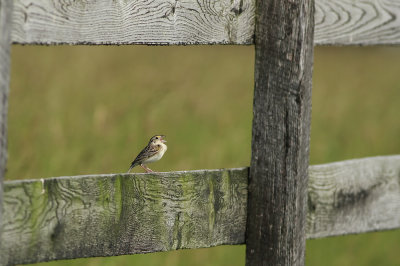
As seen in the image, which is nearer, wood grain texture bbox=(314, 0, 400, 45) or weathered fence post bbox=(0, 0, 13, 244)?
weathered fence post bbox=(0, 0, 13, 244)

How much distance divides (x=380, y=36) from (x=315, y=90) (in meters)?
5.40

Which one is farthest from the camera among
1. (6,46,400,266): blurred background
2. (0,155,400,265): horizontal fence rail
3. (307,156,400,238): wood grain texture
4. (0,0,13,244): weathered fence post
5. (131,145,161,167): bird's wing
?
(6,46,400,266): blurred background

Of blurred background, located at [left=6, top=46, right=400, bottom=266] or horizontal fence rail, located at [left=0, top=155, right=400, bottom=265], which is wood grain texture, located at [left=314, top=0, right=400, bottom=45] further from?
blurred background, located at [left=6, top=46, right=400, bottom=266]

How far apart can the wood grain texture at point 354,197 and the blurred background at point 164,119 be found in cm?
115

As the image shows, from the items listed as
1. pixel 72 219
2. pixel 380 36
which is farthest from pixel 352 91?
pixel 72 219

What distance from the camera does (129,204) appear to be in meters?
3.25

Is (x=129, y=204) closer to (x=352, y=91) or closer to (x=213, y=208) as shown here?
(x=213, y=208)

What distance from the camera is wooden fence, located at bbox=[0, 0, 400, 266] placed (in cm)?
290

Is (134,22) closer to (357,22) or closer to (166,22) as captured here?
(166,22)

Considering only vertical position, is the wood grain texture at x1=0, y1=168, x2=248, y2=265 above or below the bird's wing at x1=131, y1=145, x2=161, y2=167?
below

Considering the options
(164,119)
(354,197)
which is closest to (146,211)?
→ (354,197)

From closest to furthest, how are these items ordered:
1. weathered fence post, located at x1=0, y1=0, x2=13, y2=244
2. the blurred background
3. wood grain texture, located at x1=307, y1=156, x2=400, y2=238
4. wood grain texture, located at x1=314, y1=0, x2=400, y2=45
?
weathered fence post, located at x1=0, y1=0, x2=13, y2=244, wood grain texture, located at x1=314, y1=0, x2=400, y2=45, wood grain texture, located at x1=307, y1=156, x2=400, y2=238, the blurred background

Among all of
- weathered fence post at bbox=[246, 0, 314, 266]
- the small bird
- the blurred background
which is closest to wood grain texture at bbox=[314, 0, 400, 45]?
weathered fence post at bbox=[246, 0, 314, 266]

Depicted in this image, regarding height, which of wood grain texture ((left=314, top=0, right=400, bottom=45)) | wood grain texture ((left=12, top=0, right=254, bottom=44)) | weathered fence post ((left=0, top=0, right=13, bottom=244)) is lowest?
weathered fence post ((left=0, top=0, right=13, bottom=244))
